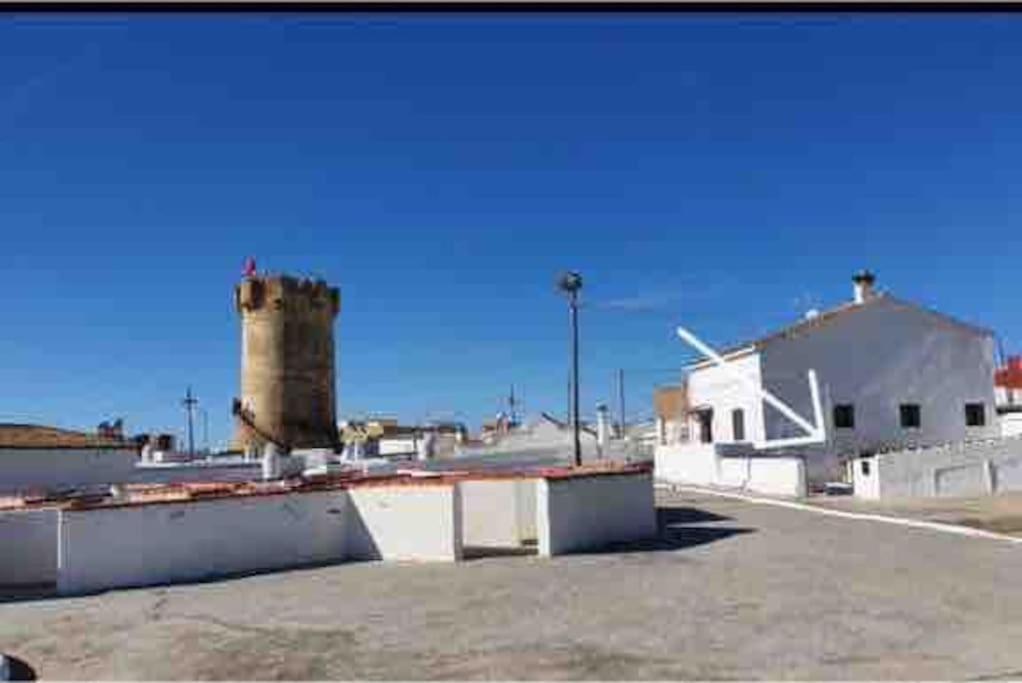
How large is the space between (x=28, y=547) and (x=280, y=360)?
85.4 feet

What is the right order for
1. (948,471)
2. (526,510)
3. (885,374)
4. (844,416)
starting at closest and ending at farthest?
1. (526,510)
2. (948,471)
3. (844,416)
4. (885,374)

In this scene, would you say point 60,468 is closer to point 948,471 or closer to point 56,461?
point 56,461

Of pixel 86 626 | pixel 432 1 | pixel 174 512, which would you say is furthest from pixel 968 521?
pixel 432 1

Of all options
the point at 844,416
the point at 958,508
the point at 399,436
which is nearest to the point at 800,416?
the point at 844,416

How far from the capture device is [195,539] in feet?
58.2

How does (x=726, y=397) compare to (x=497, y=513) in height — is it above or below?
above

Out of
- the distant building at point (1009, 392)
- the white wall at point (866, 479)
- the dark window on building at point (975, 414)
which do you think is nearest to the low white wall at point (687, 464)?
the white wall at point (866, 479)

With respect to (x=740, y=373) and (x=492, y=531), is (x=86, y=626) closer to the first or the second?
(x=492, y=531)

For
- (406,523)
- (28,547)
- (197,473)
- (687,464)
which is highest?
(197,473)

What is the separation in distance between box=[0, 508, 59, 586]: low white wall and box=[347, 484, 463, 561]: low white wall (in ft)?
16.8

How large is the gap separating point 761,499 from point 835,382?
387 inches

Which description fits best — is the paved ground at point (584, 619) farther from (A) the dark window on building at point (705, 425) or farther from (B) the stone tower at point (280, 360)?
(B) the stone tower at point (280, 360)

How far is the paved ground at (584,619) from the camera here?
10.1 meters

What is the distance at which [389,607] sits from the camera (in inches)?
544
